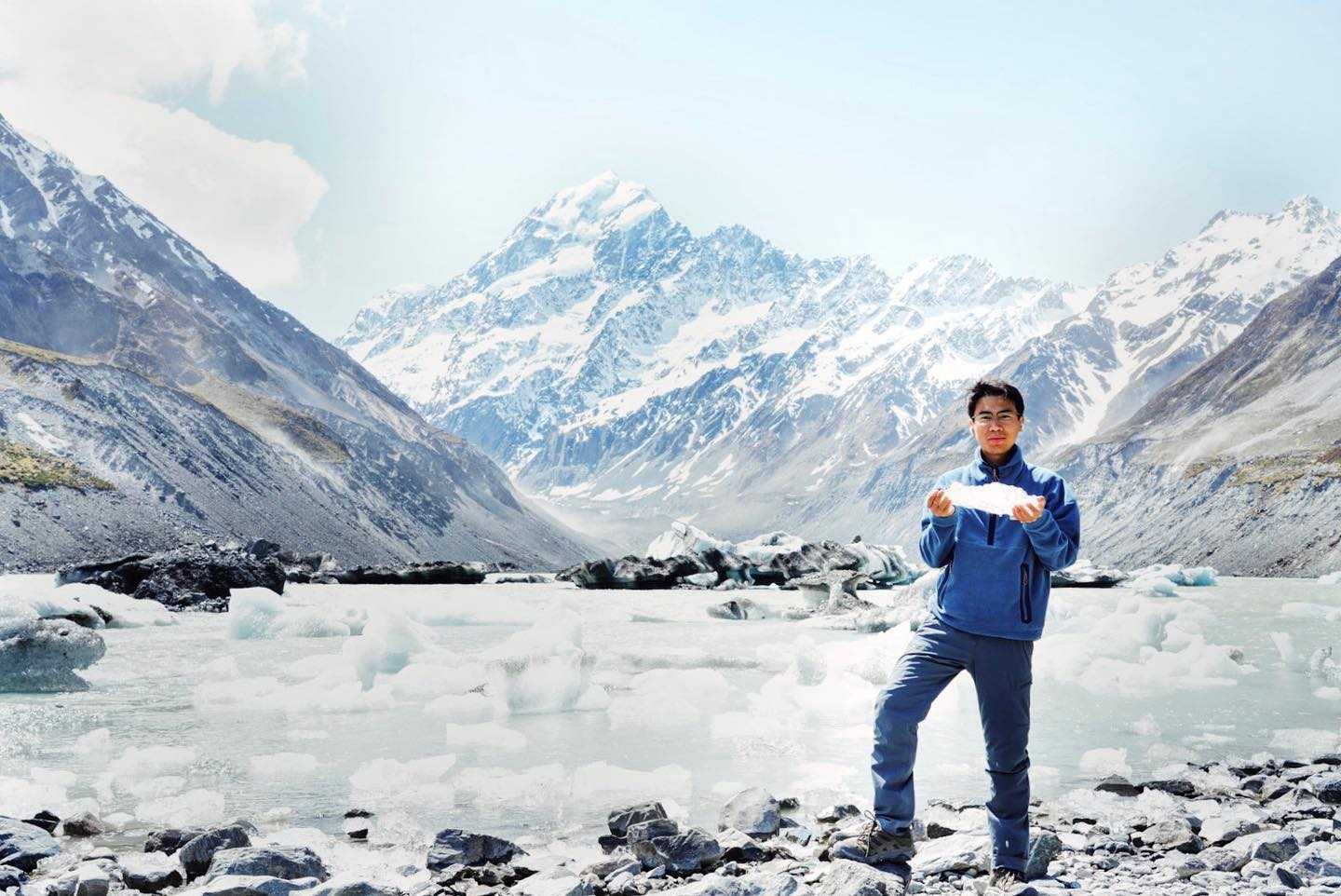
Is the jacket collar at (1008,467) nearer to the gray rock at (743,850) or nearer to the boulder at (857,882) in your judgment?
the boulder at (857,882)

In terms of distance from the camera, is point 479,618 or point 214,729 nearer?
point 214,729

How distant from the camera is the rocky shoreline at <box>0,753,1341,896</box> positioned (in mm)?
5359

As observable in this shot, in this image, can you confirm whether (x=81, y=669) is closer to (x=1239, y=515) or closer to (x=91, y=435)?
(x=91, y=435)

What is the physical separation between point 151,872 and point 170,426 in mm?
112448

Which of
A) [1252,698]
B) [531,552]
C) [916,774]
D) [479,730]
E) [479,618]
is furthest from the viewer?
[531,552]

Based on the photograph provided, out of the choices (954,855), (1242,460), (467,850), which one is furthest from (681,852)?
(1242,460)

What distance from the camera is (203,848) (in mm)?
6254

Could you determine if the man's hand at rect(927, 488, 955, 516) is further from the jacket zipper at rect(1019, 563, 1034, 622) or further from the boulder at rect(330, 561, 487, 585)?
the boulder at rect(330, 561, 487, 585)

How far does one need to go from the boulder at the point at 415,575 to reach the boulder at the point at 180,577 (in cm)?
4044

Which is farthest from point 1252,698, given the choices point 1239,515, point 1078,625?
point 1239,515

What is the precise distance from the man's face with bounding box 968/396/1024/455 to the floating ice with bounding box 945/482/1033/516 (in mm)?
275

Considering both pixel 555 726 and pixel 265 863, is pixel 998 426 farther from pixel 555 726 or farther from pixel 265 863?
pixel 555 726

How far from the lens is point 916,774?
9062mm

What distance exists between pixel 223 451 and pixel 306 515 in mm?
11427
